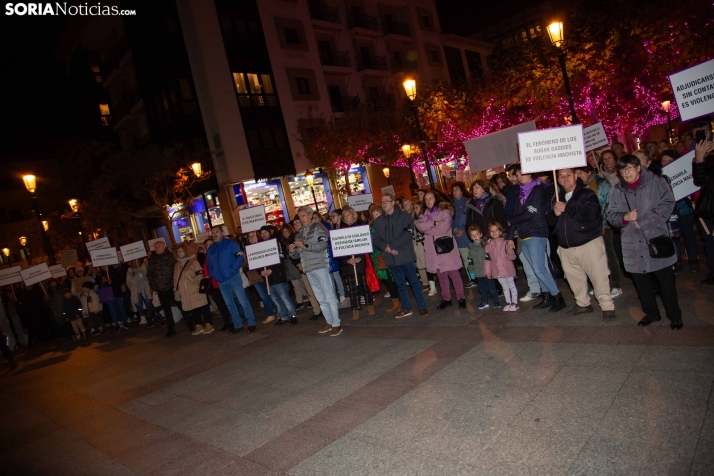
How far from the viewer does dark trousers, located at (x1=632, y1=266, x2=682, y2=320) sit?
4.87m

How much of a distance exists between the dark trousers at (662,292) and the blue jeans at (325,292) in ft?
14.9

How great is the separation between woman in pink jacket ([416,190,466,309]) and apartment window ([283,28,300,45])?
27.6 meters

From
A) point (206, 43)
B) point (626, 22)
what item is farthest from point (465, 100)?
point (206, 43)

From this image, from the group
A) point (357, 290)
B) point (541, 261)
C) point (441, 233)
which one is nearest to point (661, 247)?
point (541, 261)

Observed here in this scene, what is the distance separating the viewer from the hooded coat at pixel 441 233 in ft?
25.2

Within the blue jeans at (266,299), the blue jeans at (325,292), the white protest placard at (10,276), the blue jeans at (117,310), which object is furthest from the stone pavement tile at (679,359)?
the white protest placard at (10,276)

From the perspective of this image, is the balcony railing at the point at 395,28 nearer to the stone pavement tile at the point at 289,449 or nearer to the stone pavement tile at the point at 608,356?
the stone pavement tile at the point at 608,356

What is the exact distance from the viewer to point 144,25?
100 ft

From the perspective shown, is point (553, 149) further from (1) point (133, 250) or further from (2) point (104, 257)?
(2) point (104, 257)

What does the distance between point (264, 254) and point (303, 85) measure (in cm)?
2555

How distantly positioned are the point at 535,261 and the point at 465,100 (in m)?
21.0

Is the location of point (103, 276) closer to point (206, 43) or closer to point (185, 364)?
point (185, 364)

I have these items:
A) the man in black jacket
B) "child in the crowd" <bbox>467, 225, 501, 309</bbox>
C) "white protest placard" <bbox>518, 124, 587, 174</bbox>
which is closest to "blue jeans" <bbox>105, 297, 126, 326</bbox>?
"child in the crowd" <bbox>467, 225, 501, 309</bbox>

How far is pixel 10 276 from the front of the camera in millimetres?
14625
